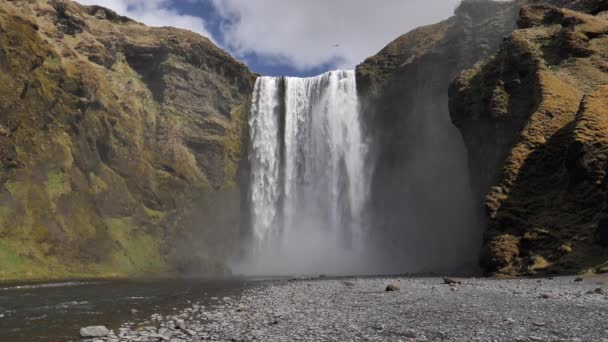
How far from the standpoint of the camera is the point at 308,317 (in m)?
15.0

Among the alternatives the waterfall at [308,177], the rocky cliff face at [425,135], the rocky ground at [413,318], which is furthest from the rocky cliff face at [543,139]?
the waterfall at [308,177]

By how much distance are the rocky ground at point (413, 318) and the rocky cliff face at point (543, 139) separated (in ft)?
20.7

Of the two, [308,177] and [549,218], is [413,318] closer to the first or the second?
[549,218]

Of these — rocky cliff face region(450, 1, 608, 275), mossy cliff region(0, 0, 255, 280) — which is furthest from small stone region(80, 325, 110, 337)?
mossy cliff region(0, 0, 255, 280)

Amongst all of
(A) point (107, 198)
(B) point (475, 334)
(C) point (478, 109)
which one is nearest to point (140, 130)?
(A) point (107, 198)

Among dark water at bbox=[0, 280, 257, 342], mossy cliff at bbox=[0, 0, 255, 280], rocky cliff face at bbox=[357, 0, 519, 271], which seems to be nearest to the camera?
dark water at bbox=[0, 280, 257, 342]

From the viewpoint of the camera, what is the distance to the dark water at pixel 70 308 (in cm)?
1492

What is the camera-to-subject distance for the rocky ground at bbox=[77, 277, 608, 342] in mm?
10844

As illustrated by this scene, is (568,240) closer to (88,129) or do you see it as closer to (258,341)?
(258,341)

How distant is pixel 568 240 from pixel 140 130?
51391 mm

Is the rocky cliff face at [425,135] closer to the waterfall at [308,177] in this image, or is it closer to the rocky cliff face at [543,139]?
the waterfall at [308,177]

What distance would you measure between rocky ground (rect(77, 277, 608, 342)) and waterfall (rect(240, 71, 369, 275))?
40519 mm

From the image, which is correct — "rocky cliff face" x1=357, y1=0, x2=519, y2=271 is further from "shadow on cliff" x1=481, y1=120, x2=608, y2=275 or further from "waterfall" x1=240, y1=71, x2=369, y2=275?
"shadow on cliff" x1=481, y1=120, x2=608, y2=275

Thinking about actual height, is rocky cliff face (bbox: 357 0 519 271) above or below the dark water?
above
